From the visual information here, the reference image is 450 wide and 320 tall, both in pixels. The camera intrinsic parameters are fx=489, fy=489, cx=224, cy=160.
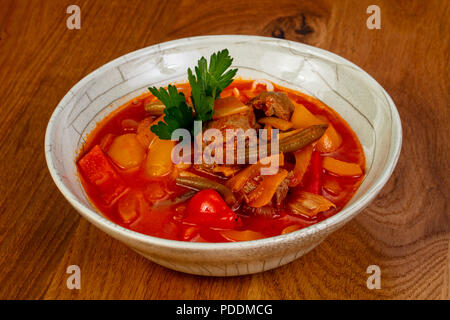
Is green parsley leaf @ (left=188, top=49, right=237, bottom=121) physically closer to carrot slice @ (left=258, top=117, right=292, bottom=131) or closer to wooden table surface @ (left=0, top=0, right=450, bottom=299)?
carrot slice @ (left=258, top=117, right=292, bottom=131)

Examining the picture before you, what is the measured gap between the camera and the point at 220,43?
2.58 metres

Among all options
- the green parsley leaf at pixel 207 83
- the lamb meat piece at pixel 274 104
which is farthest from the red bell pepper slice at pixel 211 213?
the lamb meat piece at pixel 274 104

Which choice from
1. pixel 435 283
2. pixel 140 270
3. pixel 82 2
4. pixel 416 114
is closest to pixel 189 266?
pixel 140 270

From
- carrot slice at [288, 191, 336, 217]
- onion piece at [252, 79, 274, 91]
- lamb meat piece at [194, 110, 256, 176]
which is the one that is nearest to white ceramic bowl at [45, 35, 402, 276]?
onion piece at [252, 79, 274, 91]

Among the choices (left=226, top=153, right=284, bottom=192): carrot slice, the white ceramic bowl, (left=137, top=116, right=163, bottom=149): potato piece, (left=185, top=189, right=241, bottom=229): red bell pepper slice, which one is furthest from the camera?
(left=137, top=116, right=163, bottom=149): potato piece

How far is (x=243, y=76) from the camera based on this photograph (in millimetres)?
2656

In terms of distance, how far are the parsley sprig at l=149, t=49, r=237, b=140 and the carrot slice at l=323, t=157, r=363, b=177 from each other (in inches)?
21.9

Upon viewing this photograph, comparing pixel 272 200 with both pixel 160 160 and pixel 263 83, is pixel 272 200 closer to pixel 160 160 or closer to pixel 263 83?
pixel 160 160

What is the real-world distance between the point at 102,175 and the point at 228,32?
169cm

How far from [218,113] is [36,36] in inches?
69.9

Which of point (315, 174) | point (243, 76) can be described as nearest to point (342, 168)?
point (315, 174)

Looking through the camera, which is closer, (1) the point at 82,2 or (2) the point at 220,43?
(2) the point at 220,43

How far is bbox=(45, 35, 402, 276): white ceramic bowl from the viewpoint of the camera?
5.20ft

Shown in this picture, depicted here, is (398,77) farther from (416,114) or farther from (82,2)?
(82,2)
